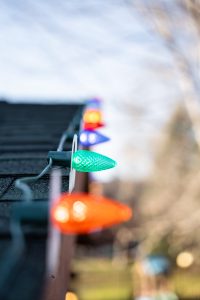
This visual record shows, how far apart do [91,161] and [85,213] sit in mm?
1050

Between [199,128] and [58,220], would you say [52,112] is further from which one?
[58,220]

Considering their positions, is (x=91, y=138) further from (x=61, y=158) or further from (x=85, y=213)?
(x=85, y=213)

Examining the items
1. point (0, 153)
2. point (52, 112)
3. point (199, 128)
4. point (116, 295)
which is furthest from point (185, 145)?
point (0, 153)

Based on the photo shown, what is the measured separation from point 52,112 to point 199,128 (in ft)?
9.30

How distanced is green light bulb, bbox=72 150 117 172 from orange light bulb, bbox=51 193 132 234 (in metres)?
0.98

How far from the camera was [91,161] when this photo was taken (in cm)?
259

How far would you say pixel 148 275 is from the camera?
1727 cm

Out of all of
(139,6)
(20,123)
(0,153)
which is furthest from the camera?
(139,6)

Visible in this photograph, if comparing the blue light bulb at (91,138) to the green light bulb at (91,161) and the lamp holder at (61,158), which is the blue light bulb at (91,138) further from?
the green light bulb at (91,161)

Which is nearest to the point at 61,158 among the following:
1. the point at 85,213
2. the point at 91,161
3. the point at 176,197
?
the point at 91,161

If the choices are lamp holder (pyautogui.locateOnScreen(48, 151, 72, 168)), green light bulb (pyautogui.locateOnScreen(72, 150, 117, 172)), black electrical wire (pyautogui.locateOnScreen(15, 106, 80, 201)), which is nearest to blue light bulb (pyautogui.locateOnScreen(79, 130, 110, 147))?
black electrical wire (pyautogui.locateOnScreen(15, 106, 80, 201))

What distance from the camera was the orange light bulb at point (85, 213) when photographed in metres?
1.56

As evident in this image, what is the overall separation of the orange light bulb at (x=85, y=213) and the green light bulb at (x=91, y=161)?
0.98 metres

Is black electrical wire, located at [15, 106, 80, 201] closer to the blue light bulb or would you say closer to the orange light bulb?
the blue light bulb
